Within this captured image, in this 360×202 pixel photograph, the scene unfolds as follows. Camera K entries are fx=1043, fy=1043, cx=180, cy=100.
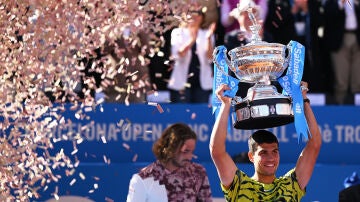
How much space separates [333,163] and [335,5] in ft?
5.89

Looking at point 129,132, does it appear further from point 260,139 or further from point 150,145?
point 260,139

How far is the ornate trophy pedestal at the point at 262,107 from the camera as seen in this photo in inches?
236

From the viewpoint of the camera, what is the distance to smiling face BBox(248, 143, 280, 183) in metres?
6.07

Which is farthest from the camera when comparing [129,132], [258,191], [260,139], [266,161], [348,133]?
[129,132]

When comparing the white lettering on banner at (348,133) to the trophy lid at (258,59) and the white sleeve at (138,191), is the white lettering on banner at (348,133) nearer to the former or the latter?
the white sleeve at (138,191)

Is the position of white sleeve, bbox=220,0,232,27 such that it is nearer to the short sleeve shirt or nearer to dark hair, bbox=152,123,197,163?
dark hair, bbox=152,123,197,163

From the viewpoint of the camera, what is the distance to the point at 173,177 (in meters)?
7.02

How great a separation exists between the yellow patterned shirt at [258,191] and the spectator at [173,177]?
1.03 meters

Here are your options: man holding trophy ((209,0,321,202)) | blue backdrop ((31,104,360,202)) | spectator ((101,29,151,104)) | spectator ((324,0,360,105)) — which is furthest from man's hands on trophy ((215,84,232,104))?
spectator ((324,0,360,105))

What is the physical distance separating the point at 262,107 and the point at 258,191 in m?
Answer: 0.48

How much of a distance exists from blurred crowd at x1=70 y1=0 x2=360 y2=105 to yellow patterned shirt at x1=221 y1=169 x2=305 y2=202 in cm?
379

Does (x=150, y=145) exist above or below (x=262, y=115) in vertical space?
below

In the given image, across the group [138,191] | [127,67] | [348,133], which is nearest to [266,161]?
[138,191]

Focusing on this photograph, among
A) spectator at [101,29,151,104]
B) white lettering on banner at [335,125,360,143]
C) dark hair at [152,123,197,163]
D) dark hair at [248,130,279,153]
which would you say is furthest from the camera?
white lettering on banner at [335,125,360,143]
